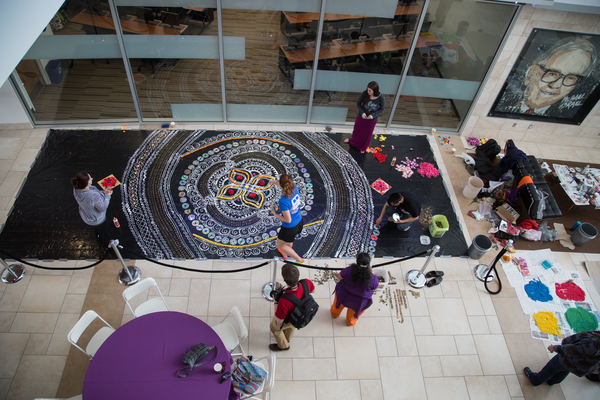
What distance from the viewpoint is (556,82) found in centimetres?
676

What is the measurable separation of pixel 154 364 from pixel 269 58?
4909 millimetres

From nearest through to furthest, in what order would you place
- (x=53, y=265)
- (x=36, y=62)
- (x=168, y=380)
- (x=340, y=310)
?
(x=168, y=380), (x=340, y=310), (x=53, y=265), (x=36, y=62)

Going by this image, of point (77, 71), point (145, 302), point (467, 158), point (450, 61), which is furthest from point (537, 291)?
point (77, 71)

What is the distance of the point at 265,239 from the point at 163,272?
56.6 inches

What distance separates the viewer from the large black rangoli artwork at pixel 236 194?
5582 mm

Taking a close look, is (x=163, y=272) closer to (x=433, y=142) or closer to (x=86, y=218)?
(x=86, y=218)

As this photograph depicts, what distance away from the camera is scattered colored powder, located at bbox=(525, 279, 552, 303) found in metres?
5.29

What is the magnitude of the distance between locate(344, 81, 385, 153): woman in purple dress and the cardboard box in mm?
2393

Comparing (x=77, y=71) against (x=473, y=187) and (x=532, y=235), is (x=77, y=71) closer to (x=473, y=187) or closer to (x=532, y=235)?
(x=473, y=187)

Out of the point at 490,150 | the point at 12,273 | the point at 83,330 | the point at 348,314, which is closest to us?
the point at 83,330

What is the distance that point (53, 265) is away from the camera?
17.0ft

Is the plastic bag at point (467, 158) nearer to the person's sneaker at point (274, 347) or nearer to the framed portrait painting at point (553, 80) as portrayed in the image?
the framed portrait painting at point (553, 80)

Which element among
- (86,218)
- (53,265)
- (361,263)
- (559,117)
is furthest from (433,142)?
(53,265)

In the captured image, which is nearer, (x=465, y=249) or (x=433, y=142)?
(x=465, y=249)
